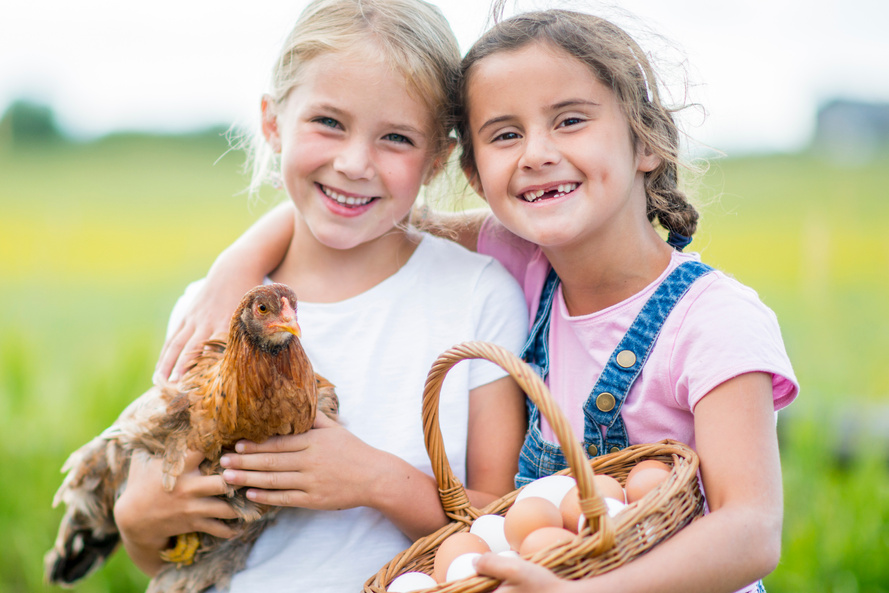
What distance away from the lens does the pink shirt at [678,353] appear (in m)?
1.35

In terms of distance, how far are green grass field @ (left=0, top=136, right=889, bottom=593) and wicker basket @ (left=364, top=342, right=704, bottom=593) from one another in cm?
79

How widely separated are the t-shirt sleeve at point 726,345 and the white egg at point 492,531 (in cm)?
47

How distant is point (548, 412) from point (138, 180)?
916 centimetres

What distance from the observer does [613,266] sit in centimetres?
162

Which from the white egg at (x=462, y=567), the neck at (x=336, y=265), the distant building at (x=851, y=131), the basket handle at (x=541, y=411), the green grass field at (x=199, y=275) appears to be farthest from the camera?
the distant building at (x=851, y=131)

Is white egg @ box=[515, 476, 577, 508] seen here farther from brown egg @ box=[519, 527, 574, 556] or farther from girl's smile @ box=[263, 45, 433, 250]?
girl's smile @ box=[263, 45, 433, 250]

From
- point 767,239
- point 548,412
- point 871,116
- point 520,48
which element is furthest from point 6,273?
point 871,116

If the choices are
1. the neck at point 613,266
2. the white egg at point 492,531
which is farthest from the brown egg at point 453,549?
the neck at point 613,266

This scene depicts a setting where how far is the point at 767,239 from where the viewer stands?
18.9ft

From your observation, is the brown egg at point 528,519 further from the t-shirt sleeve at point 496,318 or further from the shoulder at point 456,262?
the shoulder at point 456,262

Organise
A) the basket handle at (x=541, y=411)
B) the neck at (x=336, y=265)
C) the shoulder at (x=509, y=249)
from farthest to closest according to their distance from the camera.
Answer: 1. the shoulder at (x=509, y=249)
2. the neck at (x=336, y=265)
3. the basket handle at (x=541, y=411)

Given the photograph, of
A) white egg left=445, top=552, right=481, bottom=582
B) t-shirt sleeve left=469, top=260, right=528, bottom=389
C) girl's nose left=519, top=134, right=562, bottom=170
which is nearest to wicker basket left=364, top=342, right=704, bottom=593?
white egg left=445, top=552, right=481, bottom=582

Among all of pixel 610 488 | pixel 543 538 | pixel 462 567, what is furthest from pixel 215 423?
pixel 610 488

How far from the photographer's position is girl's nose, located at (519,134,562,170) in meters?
1.49
